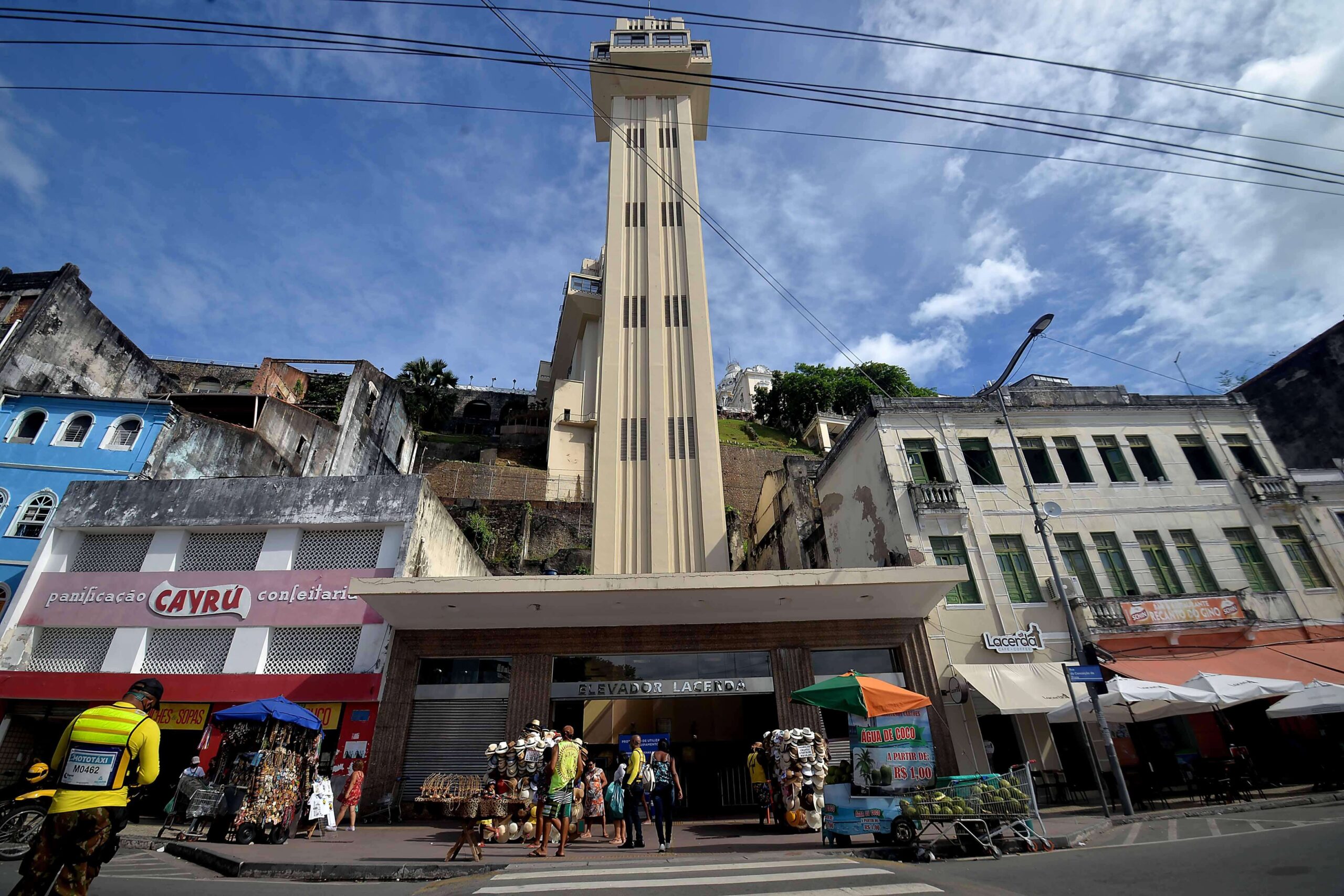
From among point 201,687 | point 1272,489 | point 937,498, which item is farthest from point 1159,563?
point 201,687

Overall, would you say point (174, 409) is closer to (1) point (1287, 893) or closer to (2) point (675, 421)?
(2) point (675, 421)

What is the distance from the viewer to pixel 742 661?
15.2 metres

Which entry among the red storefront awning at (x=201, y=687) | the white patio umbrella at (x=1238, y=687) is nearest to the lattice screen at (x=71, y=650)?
the red storefront awning at (x=201, y=687)

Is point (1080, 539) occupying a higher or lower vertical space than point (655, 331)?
lower

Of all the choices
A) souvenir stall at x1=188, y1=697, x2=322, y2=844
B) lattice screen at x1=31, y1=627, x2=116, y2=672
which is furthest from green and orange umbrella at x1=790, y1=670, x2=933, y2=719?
lattice screen at x1=31, y1=627, x2=116, y2=672

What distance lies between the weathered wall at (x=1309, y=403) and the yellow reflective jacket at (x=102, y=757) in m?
29.0

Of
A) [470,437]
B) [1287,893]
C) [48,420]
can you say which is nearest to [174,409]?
[48,420]

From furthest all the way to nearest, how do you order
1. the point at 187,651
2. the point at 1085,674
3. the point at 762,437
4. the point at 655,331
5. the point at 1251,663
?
the point at 762,437
the point at 655,331
the point at 187,651
the point at 1251,663
the point at 1085,674

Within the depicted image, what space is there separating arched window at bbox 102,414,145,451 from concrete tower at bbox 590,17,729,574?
583 inches

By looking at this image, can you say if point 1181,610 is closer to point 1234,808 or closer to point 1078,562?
point 1078,562

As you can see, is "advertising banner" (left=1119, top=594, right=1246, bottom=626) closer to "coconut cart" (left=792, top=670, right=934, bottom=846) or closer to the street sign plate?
the street sign plate

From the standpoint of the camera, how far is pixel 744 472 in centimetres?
4522

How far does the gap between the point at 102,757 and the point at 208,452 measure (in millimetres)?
20799

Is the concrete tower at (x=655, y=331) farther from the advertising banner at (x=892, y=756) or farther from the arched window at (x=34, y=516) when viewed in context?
the arched window at (x=34, y=516)
